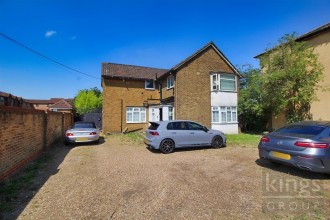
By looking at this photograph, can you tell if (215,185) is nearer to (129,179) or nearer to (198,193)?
(198,193)

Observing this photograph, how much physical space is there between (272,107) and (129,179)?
47.4 ft

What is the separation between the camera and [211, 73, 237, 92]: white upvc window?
17609 mm

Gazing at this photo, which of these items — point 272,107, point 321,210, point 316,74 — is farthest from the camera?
point 272,107

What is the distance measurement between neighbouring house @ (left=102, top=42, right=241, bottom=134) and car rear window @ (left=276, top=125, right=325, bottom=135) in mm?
10271

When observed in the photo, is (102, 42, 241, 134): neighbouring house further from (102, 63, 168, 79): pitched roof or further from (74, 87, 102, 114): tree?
(74, 87, 102, 114): tree

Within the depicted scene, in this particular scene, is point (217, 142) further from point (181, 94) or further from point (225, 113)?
point (225, 113)

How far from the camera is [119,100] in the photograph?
64.1 feet

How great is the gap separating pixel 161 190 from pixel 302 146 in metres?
3.97

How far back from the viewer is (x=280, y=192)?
15.9 ft

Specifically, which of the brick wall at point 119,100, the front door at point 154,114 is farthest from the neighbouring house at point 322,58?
the brick wall at point 119,100

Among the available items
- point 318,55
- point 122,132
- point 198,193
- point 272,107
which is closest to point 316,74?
point 318,55

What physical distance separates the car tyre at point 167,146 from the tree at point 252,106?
32.5 ft

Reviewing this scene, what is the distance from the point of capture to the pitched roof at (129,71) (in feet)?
64.6

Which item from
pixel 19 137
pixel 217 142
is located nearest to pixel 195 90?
pixel 217 142
